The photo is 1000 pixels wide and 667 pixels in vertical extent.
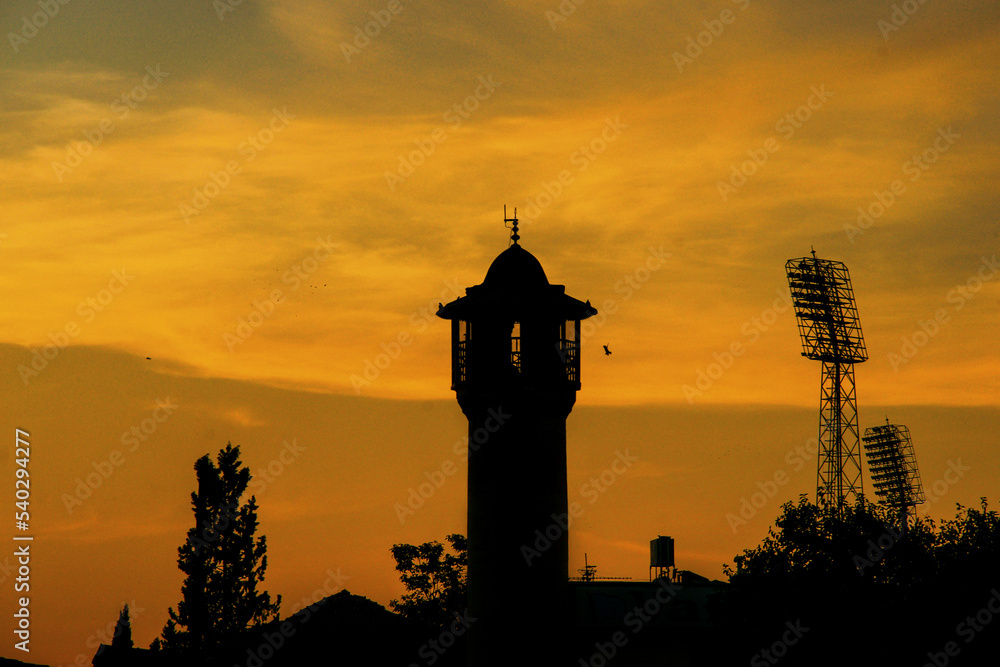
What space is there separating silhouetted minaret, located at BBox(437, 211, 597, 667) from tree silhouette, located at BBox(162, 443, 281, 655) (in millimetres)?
15175

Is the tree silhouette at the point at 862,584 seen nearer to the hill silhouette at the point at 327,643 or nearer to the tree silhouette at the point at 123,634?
the hill silhouette at the point at 327,643

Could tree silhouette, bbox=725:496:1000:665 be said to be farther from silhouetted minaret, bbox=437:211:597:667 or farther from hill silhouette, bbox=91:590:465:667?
hill silhouette, bbox=91:590:465:667

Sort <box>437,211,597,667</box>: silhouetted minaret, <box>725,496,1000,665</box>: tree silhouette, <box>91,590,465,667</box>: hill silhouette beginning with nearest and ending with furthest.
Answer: <box>725,496,1000,665</box>: tree silhouette < <box>437,211,597,667</box>: silhouetted minaret < <box>91,590,465,667</box>: hill silhouette

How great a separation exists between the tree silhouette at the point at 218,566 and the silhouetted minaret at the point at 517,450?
597 inches

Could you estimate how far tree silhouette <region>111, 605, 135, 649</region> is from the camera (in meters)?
58.1

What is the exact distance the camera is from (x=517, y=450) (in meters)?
48.4

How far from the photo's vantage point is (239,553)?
196 feet

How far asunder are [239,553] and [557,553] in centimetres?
1856

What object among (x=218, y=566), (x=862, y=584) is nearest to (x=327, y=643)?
(x=218, y=566)

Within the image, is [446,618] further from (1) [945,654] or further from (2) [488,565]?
(1) [945,654]

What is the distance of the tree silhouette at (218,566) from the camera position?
2277 inches

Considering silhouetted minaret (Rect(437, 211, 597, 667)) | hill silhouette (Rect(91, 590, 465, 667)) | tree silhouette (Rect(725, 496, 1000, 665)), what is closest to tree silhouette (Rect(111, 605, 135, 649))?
hill silhouette (Rect(91, 590, 465, 667))

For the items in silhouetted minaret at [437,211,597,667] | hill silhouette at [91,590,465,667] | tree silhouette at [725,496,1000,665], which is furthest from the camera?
hill silhouette at [91,590,465,667]

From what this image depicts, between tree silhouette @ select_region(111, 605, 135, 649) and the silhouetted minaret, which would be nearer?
the silhouetted minaret
